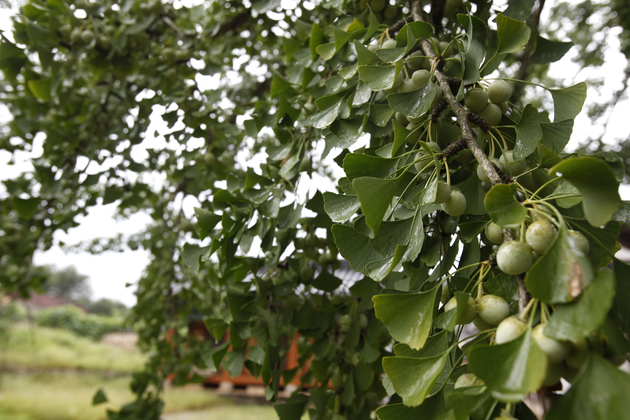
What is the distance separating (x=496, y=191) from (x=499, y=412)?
20 centimetres

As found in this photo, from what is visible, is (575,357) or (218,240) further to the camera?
(218,240)

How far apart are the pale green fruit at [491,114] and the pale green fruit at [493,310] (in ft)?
0.91

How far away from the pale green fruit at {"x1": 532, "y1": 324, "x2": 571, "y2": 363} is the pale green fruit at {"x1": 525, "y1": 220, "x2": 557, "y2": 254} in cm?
7

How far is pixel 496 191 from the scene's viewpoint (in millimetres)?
324

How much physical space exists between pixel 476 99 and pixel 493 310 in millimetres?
295

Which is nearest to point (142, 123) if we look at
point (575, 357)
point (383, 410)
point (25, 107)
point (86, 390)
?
point (25, 107)

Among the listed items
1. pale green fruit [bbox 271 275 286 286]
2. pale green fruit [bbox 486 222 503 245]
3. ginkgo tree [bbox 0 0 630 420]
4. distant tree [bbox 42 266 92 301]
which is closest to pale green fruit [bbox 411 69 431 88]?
ginkgo tree [bbox 0 0 630 420]

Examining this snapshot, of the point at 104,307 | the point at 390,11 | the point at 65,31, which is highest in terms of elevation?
the point at 65,31

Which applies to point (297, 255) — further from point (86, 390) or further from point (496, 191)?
point (86, 390)

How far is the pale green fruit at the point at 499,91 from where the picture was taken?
0.52m

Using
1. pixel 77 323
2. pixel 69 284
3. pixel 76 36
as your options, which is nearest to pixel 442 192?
pixel 76 36

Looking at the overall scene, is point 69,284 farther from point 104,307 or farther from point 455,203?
point 455,203

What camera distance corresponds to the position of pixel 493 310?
355 millimetres

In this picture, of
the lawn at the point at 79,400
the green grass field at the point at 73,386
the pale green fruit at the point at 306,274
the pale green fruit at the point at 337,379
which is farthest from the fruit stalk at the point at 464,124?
the lawn at the point at 79,400
